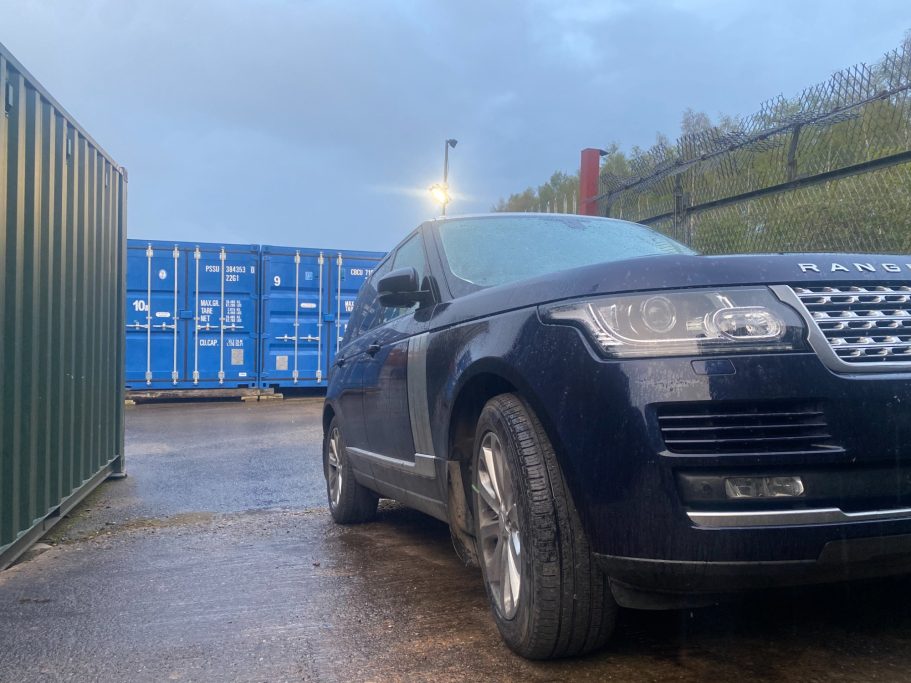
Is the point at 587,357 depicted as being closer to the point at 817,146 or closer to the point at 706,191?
the point at 817,146

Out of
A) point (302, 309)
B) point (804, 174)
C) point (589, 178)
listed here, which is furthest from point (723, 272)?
point (302, 309)

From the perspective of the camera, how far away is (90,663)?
9.48 feet

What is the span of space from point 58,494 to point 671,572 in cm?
436

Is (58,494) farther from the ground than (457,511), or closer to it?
closer to it

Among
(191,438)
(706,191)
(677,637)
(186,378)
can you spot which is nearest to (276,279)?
(186,378)

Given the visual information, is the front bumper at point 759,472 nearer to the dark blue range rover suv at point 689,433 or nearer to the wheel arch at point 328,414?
the dark blue range rover suv at point 689,433

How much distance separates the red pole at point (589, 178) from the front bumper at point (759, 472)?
21.0 feet

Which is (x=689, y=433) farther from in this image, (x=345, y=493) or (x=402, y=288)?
(x=345, y=493)

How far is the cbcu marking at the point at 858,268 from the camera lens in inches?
92.7

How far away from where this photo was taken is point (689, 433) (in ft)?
7.08

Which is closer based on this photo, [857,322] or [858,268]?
[857,322]

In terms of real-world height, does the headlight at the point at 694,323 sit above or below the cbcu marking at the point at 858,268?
below

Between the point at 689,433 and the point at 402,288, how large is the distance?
1.78 metres

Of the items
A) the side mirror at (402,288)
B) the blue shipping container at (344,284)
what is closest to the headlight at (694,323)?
the side mirror at (402,288)
